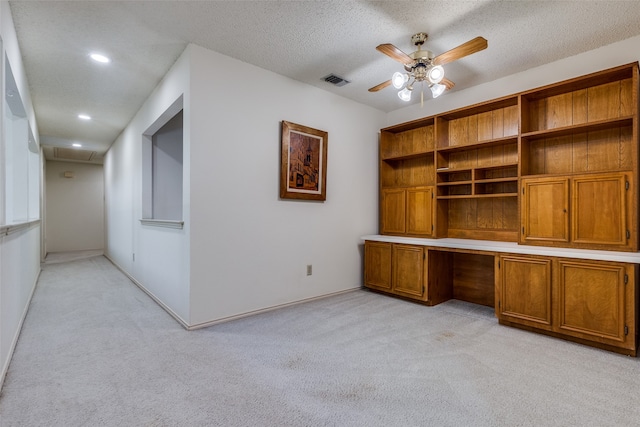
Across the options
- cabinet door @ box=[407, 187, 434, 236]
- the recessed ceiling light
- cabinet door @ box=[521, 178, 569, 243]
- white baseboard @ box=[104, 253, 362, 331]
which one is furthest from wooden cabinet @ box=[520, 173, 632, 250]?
the recessed ceiling light

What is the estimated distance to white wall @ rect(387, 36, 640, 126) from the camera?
9.08 ft

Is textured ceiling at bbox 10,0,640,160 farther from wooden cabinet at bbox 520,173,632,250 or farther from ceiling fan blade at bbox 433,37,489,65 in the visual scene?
wooden cabinet at bbox 520,173,632,250

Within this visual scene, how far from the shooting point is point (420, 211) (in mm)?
3922

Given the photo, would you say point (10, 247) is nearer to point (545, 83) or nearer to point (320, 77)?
point (320, 77)

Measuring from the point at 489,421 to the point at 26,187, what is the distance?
197 inches

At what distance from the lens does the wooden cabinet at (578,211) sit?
2479 millimetres

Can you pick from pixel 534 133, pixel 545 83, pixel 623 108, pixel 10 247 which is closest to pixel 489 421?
pixel 534 133

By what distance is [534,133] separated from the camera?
9.73 feet

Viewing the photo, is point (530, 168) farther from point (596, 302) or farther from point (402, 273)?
point (402, 273)

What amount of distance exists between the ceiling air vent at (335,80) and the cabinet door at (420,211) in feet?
5.23

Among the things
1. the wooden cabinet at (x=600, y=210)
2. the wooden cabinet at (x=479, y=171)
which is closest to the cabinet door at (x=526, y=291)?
the wooden cabinet at (x=600, y=210)

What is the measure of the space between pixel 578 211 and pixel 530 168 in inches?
28.0

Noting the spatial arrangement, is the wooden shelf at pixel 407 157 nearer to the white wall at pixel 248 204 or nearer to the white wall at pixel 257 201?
the white wall at pixel 248 204

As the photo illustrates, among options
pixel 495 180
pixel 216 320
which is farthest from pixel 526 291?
pixel 216 320
